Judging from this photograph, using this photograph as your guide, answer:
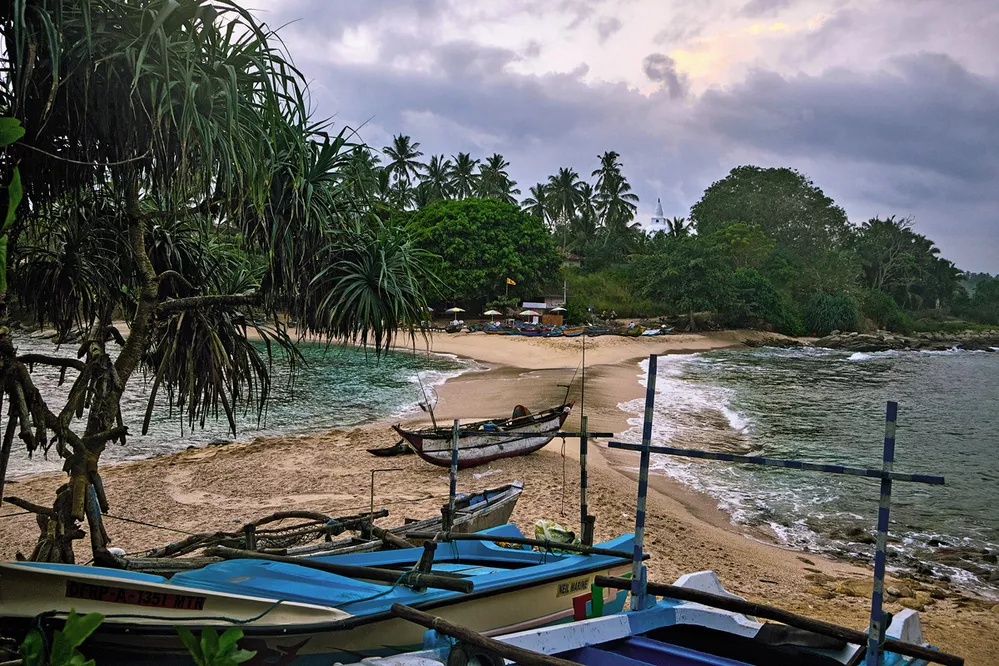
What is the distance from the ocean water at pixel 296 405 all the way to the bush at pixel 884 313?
45.1m

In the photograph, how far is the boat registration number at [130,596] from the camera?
335 centimetres

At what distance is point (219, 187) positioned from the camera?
505cm

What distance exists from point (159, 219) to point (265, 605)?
11.9 feet

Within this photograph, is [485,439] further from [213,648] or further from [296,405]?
[296,405]

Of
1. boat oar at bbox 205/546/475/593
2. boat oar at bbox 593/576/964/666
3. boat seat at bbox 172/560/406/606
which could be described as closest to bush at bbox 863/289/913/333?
boat oar at bbox 593/576/964/666

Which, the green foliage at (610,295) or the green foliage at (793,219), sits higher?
the green foliage at (793,219)

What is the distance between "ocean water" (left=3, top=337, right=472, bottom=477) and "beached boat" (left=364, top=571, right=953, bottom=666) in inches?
226

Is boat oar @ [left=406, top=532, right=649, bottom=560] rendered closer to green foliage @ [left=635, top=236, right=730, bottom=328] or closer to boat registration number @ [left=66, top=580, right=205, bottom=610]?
boat registration number @ [left=66, top=580, right=205, bottom=610]

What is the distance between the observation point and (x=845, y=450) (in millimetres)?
16828

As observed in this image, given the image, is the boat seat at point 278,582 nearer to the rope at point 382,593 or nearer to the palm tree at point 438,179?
the rope at point 382,593

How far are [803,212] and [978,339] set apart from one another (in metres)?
18.0

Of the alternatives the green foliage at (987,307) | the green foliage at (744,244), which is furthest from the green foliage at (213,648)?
the green foliage at (987,307)

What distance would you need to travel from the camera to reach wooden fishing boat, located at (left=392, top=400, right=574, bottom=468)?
38.8ft

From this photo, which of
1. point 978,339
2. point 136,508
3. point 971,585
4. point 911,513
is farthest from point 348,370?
point 978,339
